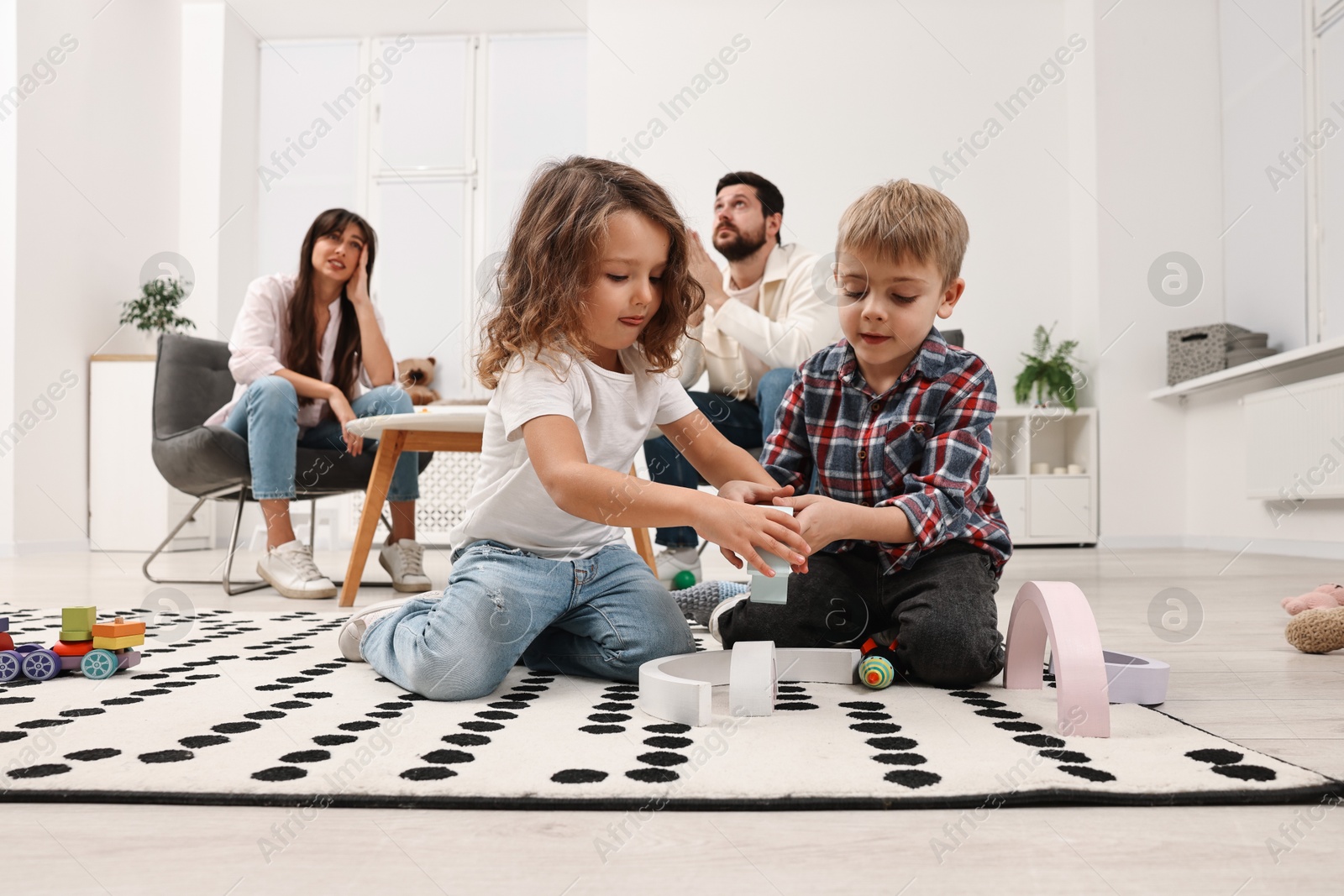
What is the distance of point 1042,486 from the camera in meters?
4.30

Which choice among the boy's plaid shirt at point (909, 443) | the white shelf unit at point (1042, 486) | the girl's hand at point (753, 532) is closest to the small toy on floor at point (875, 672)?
the boy's plaid shirt at point (909, 443)

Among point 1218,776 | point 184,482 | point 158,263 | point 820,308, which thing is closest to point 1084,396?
point 820,308

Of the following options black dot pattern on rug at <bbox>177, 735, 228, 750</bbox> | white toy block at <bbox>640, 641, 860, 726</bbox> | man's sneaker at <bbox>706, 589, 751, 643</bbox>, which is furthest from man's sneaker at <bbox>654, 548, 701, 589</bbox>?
black dot pattern on rug at <bbox>177, 735, 228, 750</bbox>

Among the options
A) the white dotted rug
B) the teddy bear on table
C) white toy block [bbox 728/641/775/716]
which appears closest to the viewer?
the white dotted rug

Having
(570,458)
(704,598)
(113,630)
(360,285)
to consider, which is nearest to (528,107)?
(360,285)

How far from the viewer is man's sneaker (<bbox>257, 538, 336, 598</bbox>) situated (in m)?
2.12

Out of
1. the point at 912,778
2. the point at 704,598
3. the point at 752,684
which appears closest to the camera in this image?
the point at 912,778

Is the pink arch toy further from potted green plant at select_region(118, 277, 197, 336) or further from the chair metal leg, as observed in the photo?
potted green plant at select_region(118, 277, 197, 336)

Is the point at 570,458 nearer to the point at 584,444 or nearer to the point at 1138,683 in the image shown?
the point at 584,444

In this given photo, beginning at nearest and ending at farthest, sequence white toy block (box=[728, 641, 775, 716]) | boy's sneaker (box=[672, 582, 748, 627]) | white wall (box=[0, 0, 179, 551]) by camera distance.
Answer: white toy block (box=[728, 641, 775, 716])
boy's sneaker (box=[672, 582, 748, 627])
white wall (box=[0, 0, 179, 551])

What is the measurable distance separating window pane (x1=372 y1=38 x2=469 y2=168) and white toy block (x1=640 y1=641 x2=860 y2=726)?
462cm

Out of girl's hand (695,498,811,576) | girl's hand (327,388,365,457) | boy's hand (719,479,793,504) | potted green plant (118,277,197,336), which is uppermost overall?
potted green plant (118,277,197,336)

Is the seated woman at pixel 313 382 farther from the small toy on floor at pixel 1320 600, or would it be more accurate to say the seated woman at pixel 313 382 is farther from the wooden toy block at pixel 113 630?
the small toy on floor at pixel 1320 600

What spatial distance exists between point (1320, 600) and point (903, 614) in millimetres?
847
